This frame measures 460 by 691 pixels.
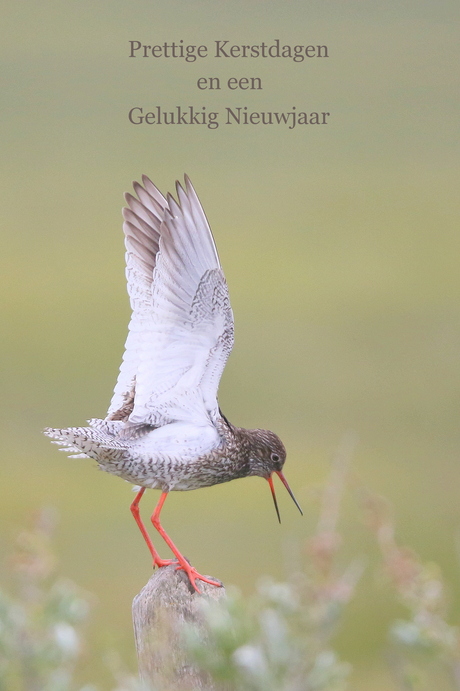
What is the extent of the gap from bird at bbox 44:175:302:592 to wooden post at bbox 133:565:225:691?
841 mm

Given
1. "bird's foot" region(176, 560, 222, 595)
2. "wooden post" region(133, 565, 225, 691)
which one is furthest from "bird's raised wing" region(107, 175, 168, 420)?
"wooden post" region(133, 565, 225, 691)

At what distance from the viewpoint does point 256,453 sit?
5836 mm

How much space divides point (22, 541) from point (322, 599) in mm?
780

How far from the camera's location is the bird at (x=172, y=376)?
4.94 metres

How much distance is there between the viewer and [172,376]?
203 inches

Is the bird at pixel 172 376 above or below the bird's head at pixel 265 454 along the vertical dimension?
above

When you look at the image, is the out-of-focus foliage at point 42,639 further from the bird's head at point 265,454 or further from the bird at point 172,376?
the bird's head at point 265,454

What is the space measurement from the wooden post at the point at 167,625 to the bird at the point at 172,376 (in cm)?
84

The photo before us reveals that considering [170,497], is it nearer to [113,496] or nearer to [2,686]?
[113,496]

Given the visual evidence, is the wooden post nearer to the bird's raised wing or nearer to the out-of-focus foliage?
the out-of-focus foliage

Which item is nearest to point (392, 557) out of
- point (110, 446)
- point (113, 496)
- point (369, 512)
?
point (369, 512)

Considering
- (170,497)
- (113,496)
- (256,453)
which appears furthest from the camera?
(113,496)

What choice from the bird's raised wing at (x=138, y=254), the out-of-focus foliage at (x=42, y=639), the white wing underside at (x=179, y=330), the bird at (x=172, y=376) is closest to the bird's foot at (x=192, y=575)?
the bird at (x=172, y=376)

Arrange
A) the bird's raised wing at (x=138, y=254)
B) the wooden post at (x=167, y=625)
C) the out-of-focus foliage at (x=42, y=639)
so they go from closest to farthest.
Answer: the out-of-focus foliage at (x=42, y=639), the wooden post at (x=167, y=625), the bird's raised wing at (x=138, y=254)
